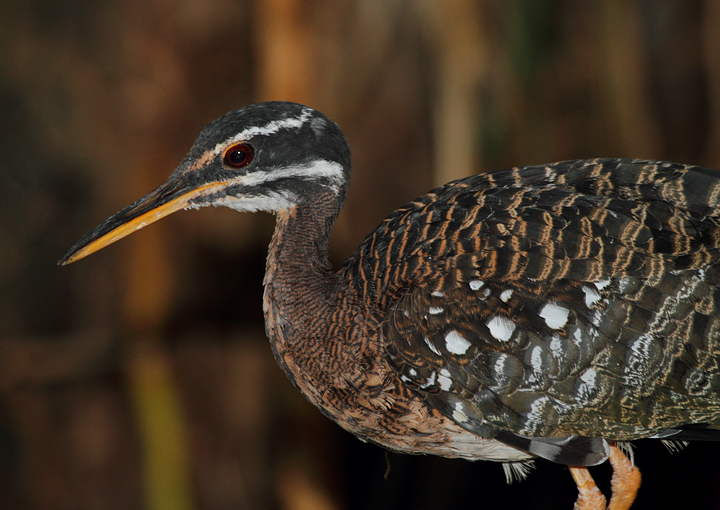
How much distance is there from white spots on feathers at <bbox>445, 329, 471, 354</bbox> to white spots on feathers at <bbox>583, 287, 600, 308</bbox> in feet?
1.49

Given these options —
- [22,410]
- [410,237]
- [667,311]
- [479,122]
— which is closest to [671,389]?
[667,311]

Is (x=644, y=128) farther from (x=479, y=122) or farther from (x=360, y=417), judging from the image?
(x=360, y=417)

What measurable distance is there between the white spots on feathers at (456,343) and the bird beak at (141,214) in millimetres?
1094

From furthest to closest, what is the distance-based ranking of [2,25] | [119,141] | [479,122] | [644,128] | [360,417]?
[644,128] → [479,122] → [119,141] → [2,25] → [360,417]

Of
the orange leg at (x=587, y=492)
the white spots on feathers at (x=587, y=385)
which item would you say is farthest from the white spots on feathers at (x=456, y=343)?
the orange leg at (x=587, y=492)

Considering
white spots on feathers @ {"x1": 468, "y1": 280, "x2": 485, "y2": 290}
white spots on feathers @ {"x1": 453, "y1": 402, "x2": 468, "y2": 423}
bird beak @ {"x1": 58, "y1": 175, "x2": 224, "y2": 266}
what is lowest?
white spots on feathers @ {"x1": 453, "y1": 402, "x2": 468, "y2": 423}

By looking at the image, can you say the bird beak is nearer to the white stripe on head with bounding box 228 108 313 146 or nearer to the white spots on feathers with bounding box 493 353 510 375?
the white stripe on head with bounding box 228 108 313 146

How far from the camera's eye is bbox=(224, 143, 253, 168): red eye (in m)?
2.60

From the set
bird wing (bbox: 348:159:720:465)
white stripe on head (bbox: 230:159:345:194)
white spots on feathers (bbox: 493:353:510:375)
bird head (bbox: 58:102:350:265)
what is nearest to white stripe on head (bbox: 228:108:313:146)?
bird head (bbox: 58:102:350:265)

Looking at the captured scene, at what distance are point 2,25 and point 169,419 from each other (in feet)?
10.3

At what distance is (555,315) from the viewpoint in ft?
7.77

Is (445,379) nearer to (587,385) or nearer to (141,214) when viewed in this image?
(587,385)

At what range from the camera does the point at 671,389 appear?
7.85ft

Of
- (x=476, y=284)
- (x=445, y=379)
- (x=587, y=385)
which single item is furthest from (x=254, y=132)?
(x=587, y=385)
